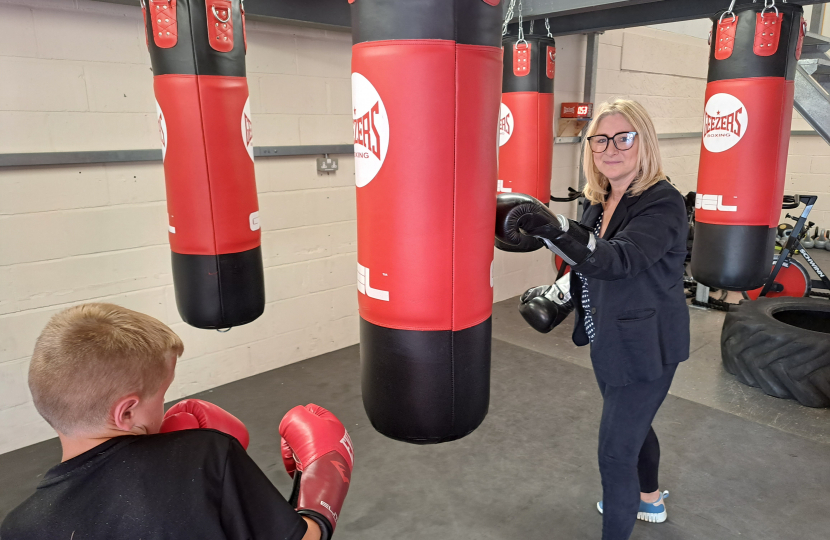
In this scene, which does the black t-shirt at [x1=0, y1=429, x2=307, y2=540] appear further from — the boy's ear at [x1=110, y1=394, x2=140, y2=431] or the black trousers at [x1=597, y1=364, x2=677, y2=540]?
the black trousers at [x1=597, y1=364, x2=677, y2=540]

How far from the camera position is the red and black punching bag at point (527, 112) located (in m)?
3.33

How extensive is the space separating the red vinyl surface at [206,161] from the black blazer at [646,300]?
1.34 metres

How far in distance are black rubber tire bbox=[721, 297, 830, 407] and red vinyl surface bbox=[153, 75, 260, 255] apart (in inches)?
118

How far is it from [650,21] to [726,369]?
7.43 feet

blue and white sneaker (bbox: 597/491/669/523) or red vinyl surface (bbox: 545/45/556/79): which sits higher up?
red vinyl surface (bbox: 545/45/556/79)

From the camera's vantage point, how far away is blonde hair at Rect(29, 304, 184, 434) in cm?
92

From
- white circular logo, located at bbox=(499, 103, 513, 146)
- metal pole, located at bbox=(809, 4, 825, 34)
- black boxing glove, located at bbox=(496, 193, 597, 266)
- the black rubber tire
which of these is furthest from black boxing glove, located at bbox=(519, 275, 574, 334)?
metal pole, located at bbox=(809, 4, 825, 34)

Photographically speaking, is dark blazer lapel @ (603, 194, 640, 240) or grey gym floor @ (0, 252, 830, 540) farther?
grey gym floor @ (0, 252, 830, 540)

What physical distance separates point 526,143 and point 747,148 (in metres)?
1.27

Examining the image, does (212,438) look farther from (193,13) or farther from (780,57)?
(780,57)

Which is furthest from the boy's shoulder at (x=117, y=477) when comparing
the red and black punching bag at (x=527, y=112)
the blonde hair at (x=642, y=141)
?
the red and black punching bag at (x=527, y=112)

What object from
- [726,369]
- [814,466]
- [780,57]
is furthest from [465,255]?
[726,369]

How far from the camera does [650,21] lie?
3.43m

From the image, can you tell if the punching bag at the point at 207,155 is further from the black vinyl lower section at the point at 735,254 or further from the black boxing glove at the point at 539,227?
the black vinyl lower section at the point at 735,254
